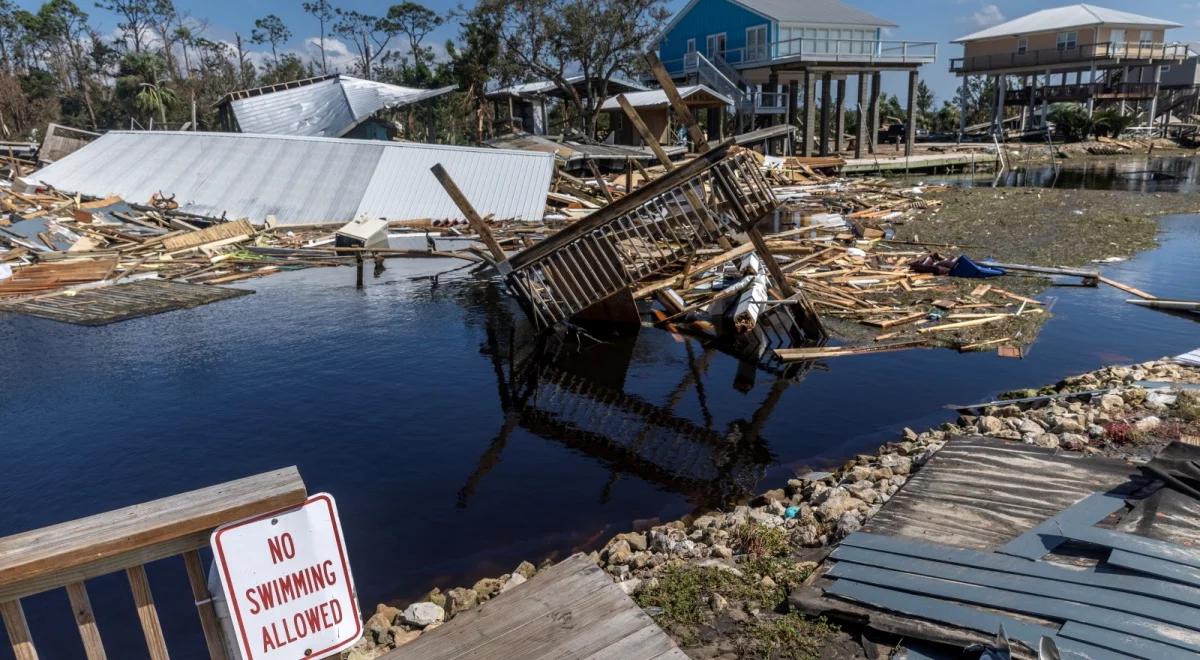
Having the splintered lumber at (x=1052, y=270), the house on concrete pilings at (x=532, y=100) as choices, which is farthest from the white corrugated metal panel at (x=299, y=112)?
the splintered lumber at (x=1052, y=270)

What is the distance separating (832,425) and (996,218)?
70.2 ft

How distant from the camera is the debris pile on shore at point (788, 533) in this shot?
19.1 feet

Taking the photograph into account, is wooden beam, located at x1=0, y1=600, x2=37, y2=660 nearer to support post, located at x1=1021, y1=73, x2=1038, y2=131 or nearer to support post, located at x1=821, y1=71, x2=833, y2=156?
support post, located at x1=821, y1=71, x2=833, y2=156

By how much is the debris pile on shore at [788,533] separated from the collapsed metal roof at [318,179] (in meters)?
20.6

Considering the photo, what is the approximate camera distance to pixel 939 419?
11.8 meters

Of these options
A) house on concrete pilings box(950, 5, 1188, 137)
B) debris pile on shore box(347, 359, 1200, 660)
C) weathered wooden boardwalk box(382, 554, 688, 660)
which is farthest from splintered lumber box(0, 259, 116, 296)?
house on concrete pilings box(950, 5, 1188, 137)

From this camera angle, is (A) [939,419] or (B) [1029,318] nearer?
(A) [939,419]

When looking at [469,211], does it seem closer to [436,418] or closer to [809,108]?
[436,418]

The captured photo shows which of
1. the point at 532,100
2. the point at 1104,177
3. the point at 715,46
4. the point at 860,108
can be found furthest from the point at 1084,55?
the point at 532,100

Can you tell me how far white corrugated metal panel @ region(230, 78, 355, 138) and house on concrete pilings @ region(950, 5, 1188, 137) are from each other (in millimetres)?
55158

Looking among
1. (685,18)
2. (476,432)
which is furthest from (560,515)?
(685,18)

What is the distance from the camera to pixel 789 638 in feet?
18.0

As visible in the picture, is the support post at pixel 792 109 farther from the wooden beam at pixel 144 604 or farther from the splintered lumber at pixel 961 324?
the wooden beam at pixel 144 604

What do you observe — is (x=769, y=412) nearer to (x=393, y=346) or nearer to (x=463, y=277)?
(x=393, y=346)
